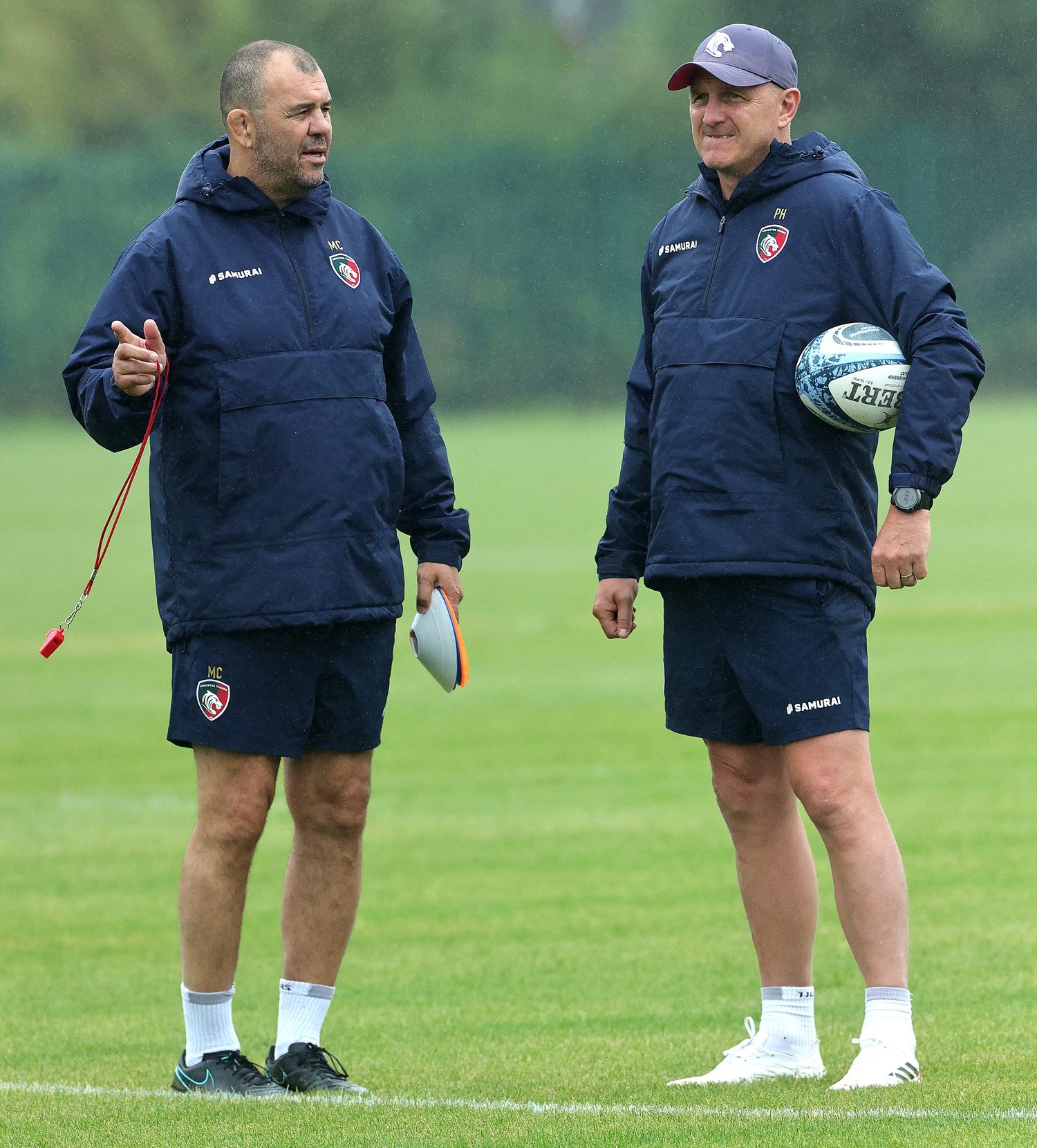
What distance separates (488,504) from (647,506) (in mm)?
18686

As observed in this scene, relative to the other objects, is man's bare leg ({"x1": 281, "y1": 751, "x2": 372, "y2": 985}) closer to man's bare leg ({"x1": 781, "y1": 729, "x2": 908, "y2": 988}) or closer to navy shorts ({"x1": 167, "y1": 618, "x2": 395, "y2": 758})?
navy shorts ({"x1": 167, "y1": 618, "x2": 395, "y2": 758})

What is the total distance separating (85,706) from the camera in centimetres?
1420

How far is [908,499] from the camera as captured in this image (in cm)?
438

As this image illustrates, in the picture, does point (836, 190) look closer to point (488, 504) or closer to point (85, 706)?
point (85, 706)

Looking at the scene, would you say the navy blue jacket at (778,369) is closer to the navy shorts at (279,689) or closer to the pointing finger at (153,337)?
the navy shorts at (279,689)

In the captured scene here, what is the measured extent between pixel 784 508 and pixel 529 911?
342cm

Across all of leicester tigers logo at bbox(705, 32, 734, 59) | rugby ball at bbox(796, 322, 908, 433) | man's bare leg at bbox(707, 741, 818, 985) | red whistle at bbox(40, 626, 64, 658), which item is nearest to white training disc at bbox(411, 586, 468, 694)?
man's bare leg at bbox(707, 741, 818, 985)

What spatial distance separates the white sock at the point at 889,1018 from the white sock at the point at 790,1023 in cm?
30

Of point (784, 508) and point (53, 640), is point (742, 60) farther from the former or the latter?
point (53, 640)

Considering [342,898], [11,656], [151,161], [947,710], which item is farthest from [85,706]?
[151,161]

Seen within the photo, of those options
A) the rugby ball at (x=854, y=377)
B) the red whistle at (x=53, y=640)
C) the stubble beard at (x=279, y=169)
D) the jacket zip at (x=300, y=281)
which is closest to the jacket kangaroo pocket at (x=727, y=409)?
the rugby ball at (x=854, y=377)

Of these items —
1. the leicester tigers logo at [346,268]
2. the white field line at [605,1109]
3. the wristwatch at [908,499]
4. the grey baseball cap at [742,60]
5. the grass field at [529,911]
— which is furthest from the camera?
the leicester tigers logo at [346,268]

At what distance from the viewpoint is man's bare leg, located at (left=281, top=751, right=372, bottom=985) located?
15.8ft

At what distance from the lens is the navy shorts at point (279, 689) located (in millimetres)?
4645
